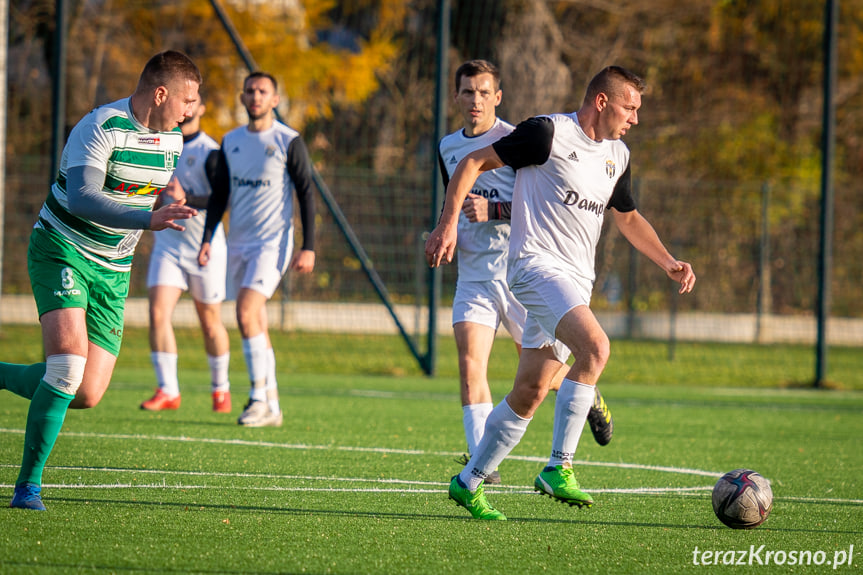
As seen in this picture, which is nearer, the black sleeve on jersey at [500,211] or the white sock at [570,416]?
the white sock at [570,416]

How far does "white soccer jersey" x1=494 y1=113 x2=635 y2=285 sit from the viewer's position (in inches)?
205

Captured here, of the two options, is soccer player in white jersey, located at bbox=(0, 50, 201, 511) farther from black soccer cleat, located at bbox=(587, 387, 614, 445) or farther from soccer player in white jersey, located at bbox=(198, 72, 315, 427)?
soccer player in white jersey, located at bbox=(198, 72, 315, 427)

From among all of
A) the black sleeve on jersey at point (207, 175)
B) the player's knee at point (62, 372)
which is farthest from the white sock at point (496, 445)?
the black sleeve on jersey at point (207, 175)

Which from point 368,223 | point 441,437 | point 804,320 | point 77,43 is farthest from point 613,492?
point 77,43

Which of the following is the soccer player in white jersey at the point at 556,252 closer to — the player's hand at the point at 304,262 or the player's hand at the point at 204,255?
the player's hand at the point at 304,262

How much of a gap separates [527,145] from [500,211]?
3.47 feet

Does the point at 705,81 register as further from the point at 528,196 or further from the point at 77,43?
the point at 528,196

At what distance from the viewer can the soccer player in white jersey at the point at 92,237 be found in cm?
485

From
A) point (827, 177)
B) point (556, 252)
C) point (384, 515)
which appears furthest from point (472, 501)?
point (827, 177)

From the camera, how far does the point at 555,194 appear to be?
5.29m

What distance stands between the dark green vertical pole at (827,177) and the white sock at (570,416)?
9.22 m

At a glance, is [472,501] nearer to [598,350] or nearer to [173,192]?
[598,350]

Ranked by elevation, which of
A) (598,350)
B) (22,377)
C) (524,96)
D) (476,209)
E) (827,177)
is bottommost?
(22,377)

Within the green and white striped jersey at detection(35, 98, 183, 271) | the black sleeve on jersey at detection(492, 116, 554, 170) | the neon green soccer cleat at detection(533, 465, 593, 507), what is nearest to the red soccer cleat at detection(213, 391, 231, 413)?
the green and white striped jersey at detection(35, 98, 183, 271)
